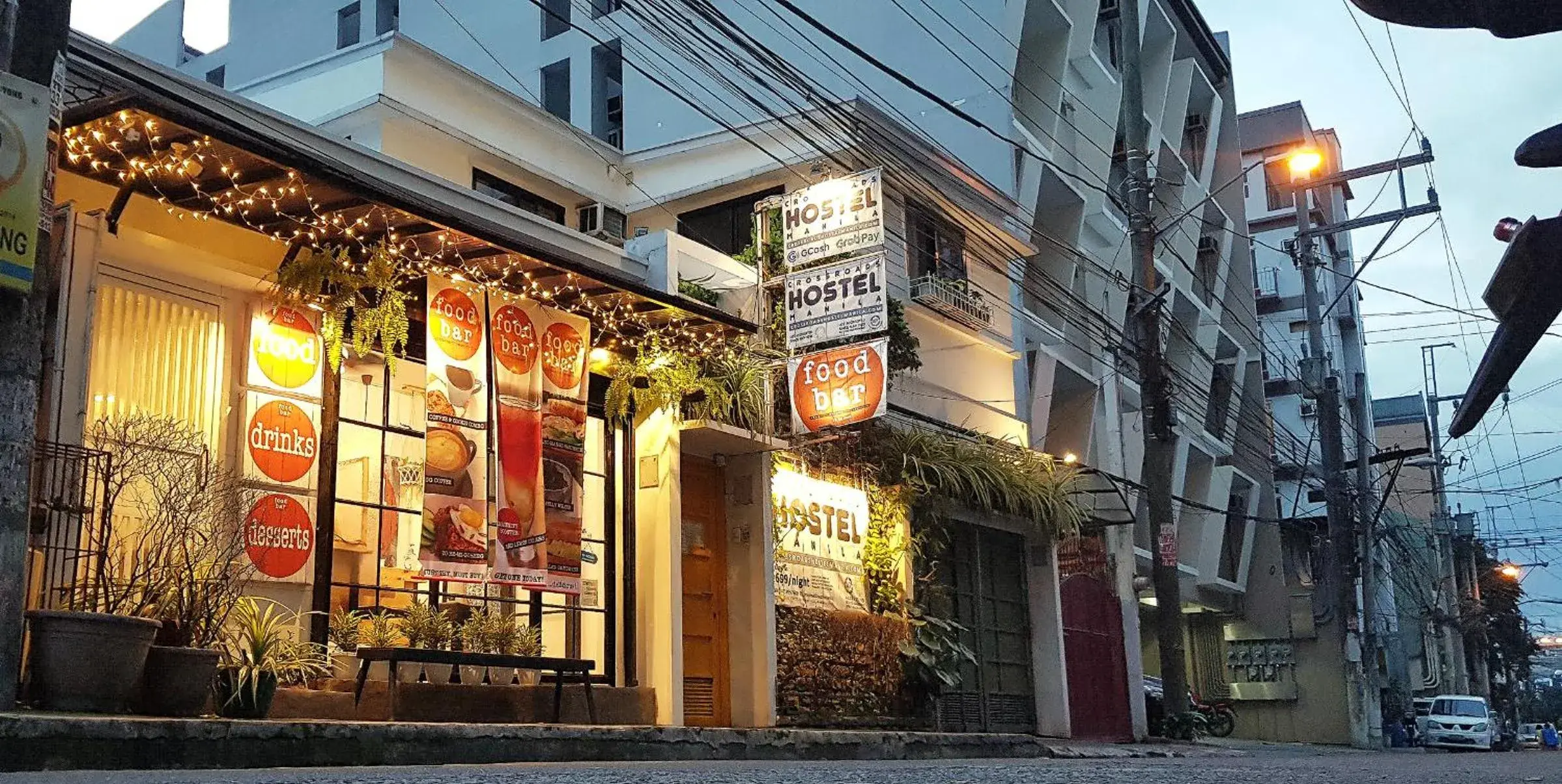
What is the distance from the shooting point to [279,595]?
37.6 feet

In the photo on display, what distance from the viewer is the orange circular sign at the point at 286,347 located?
11555mm

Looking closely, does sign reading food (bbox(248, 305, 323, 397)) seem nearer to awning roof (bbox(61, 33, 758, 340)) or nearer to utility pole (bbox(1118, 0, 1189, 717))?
awning roof (bbox(61, 33, 758, 340))

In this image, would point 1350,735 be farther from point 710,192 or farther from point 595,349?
point 595,349

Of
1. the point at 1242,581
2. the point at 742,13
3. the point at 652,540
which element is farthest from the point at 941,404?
the point at 1242,581

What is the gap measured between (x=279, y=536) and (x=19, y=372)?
12.5 feet

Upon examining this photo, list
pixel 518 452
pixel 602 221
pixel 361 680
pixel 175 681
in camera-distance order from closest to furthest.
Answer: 1. pixel 175 681
2. pixel 361 680
3. pixel 518 452
4. pixel 602 221

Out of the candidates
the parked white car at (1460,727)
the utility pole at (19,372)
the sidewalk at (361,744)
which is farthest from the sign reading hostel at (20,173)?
the parked white car at (1460,727)

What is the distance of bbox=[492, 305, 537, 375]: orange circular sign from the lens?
41.5 ft

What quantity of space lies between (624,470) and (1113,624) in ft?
37.1

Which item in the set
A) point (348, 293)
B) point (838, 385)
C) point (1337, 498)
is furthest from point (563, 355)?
point (1337, 498)

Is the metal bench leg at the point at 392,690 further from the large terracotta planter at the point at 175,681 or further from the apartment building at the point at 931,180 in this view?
the apartment building at the point at 931,180

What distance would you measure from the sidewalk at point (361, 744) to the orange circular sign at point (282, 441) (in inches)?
110

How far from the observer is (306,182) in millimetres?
10547

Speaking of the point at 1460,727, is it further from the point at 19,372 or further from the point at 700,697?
the point at 19,372
